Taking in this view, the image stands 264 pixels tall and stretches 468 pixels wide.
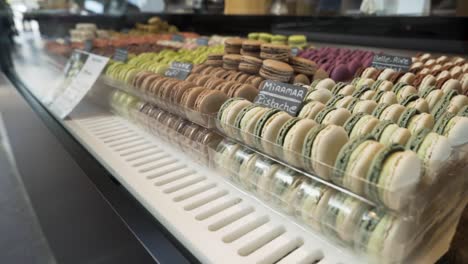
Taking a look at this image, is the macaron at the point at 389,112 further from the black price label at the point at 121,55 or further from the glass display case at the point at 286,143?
the black price label at the point at 121,55

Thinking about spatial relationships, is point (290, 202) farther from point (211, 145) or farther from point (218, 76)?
point (218, 76)

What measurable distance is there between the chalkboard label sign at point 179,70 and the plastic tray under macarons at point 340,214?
23.7 inches

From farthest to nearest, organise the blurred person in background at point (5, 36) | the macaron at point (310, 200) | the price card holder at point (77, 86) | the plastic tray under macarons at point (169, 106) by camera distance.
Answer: the blurred person in background at point (5, 36) → the price card holder at point (77, 86) → the plastic tray under macarons at point (169, 106) → the macaron at point (310, 200)

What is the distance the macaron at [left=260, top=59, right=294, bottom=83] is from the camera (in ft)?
4.18

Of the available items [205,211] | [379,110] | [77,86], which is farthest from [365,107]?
[77,86]

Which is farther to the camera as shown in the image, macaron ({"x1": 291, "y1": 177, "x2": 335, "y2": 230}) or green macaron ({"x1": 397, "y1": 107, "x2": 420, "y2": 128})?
green macaron ({"x1": 397, "y1": 107, "x2": 420, "y2": 128})

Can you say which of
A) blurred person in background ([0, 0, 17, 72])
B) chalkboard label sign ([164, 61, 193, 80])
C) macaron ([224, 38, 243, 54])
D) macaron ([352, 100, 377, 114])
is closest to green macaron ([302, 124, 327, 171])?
macaron ([352, 100, 377, 114])

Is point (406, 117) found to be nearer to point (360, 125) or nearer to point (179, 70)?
point (360, 125)

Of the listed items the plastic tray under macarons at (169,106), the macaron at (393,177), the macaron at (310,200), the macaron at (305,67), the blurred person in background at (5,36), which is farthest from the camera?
the blurred person in background at (5,36)

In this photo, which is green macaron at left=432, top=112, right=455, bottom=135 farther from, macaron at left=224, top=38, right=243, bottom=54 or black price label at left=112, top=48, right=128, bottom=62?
black price label at left=112, top=48, right=128, bottom=62

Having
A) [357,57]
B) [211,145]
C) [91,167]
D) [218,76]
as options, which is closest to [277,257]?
[211,145]

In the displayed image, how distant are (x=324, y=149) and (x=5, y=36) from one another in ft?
7.64

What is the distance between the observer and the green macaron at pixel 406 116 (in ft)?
2.74

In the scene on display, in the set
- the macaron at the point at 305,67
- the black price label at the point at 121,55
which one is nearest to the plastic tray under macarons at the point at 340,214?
the macaron at the point at 305,67
